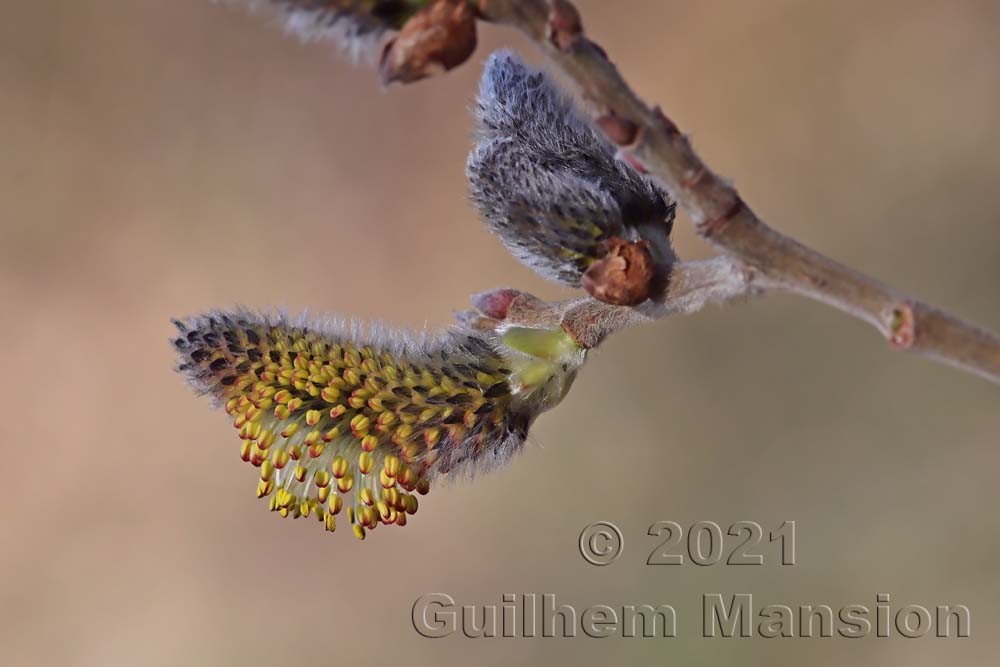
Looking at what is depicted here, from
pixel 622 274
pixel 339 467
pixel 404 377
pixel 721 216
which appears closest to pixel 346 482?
pixel 339 467

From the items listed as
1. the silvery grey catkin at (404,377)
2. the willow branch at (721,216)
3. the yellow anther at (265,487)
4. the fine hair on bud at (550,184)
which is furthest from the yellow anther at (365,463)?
the willow branch at (721,216)

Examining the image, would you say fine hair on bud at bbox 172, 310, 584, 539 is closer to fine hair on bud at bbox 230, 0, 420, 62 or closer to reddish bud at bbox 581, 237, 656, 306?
reddish bud at bbox 581, 237, 656, 306

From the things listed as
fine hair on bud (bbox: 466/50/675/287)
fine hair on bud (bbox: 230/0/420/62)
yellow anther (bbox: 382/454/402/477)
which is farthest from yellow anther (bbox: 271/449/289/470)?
fine hair on bud (bbox: 230/0/420/62)

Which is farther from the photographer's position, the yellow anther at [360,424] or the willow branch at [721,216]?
the yellow anther at [360,424]

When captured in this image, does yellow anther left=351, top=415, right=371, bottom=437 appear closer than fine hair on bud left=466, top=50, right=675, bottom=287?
No

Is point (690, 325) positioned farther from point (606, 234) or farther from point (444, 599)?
point (606, 234)

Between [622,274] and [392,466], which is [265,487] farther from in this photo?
[622,274]

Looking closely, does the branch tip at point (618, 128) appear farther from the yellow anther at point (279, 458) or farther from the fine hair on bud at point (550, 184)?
the yellow anther at point (279, 458)
